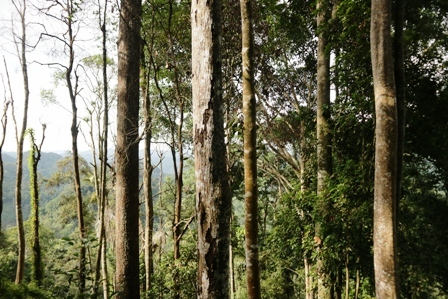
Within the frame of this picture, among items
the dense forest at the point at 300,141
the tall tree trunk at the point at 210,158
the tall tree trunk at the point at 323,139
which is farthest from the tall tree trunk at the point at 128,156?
the tall tree trunk at the point at 323,139

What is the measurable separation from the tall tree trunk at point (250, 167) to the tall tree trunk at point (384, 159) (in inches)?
61.7

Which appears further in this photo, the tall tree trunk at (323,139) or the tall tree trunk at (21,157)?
the tall tree trunk at (21,157)

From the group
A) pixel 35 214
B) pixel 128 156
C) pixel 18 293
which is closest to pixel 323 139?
pixel 128 156

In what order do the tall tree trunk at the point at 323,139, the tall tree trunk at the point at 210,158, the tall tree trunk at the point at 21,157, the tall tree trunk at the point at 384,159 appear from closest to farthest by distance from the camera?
the tall tree trunk at the point at 210,158
the tall tree trunk at the point at 384,159
the tall tree trunk at the point at 323,139
the tall tree trunk at the point at 21,157

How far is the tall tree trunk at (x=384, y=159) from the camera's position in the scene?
133 inches

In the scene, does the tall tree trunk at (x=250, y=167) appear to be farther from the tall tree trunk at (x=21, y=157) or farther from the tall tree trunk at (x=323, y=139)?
the tall tree trunk at (x=21, y=157)

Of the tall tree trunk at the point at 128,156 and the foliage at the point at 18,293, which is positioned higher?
the tall tree trunk at the point at 128,156

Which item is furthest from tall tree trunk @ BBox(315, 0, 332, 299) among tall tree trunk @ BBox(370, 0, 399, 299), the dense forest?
tall tree trunk @ BBox(370, 0, 399, 299)

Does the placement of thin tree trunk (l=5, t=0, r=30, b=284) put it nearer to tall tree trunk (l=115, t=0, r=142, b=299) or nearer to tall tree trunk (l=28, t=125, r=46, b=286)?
tall tree trunk (l=28, t=125, r=46, b=286)

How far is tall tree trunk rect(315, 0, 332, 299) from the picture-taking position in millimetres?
5625

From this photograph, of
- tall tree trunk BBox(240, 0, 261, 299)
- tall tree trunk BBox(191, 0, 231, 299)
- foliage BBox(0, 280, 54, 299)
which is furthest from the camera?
foliage BBox(0, 280, 54, 299)

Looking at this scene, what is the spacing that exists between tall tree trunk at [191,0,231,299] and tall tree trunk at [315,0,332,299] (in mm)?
3465

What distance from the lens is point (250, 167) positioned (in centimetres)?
327

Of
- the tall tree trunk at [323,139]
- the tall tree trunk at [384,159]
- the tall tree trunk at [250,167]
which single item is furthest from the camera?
the tall tree trunk at [323,139]
